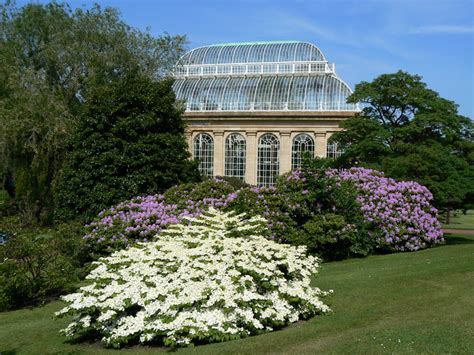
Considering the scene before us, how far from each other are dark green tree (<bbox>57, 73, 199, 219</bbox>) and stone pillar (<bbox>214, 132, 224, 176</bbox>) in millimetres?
27185

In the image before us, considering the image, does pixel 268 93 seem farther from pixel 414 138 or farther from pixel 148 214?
pixel 148 214

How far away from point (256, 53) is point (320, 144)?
980 cm

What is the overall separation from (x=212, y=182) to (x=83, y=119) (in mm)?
4707

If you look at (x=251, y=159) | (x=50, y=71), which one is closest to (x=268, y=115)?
(x=251, y=159)

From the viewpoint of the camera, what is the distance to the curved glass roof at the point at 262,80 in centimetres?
4244

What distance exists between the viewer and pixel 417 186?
52.0ft

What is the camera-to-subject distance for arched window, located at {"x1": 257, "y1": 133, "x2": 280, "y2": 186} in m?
43.6

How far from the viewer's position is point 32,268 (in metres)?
10.5

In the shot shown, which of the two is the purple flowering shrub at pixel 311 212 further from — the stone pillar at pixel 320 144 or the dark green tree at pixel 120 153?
Result: the stone pillar at pixel 320 144

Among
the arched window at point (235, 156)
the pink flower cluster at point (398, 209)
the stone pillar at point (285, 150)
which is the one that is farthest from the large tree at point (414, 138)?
the arched window at point (235, 156)

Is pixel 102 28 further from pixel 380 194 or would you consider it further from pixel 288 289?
pixel 288 289

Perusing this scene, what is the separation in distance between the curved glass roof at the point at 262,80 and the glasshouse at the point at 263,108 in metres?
0.08

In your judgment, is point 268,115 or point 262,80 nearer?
point 268,115

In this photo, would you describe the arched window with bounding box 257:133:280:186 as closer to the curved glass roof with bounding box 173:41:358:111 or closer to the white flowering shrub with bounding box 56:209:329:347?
the curved glass roof with bounding box 173:41:358:111
